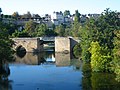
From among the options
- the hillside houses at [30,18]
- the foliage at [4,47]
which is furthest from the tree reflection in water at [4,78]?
the hillside houses at [30,18]

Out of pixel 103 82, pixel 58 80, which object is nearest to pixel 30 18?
pixel 58 80

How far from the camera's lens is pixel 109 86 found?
132 ft

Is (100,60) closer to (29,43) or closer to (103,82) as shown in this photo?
(103,82)

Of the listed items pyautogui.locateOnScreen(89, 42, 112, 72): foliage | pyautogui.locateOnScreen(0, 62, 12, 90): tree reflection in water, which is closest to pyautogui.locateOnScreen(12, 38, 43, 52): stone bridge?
pyautogui.locateOnScreen(0, 62, 12, 90): tree reflection in water

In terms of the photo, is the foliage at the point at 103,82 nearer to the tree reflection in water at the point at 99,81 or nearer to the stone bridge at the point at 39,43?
the tree reflection in water at the point at 99,81

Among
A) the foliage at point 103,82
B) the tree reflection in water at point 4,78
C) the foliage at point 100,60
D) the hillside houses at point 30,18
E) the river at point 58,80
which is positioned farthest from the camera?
the hillside houses at point 30,18

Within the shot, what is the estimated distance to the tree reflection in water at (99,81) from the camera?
40.3 m

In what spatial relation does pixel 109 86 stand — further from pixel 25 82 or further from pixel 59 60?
pixel 59 60

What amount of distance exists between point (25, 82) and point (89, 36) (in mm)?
21824

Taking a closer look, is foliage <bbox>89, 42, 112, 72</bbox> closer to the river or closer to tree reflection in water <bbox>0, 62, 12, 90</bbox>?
the river

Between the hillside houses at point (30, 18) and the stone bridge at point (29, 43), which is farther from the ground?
the hillside houses at point (30, 18)

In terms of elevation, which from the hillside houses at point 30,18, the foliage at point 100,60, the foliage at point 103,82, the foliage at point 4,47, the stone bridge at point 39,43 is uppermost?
the hillside houses at point 30,18

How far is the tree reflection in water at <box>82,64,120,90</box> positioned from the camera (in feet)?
132

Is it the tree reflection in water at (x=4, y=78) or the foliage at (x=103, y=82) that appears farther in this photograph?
the tree reflection in water at (x=4, y=78)
